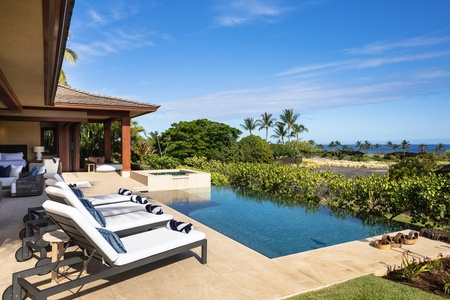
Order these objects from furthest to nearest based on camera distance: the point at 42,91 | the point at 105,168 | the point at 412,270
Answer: the point at 105,168, the point at 42,91, the point at 412,270

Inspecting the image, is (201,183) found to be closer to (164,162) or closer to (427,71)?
(164,162)

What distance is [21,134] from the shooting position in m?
16.0

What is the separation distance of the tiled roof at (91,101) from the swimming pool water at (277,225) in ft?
19.8

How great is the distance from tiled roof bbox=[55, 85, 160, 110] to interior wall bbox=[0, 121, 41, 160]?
8.44ft

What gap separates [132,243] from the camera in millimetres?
4078

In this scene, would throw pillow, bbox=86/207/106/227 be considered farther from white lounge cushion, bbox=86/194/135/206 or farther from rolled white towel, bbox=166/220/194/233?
white lounge cushion, bbox=86/194/135/206

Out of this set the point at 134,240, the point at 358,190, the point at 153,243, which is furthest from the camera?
the point at 358,190

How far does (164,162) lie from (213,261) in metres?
14.6

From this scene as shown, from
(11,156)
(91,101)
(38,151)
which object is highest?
(91,101)

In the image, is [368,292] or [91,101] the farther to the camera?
[91,101]

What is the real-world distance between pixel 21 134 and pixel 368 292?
55.8 feet

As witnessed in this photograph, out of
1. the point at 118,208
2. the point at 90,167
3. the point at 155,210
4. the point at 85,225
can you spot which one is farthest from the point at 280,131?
the point at 85,225

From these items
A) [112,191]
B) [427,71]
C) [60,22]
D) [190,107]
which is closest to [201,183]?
[112,191]

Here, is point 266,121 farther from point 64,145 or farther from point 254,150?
point 64,145
